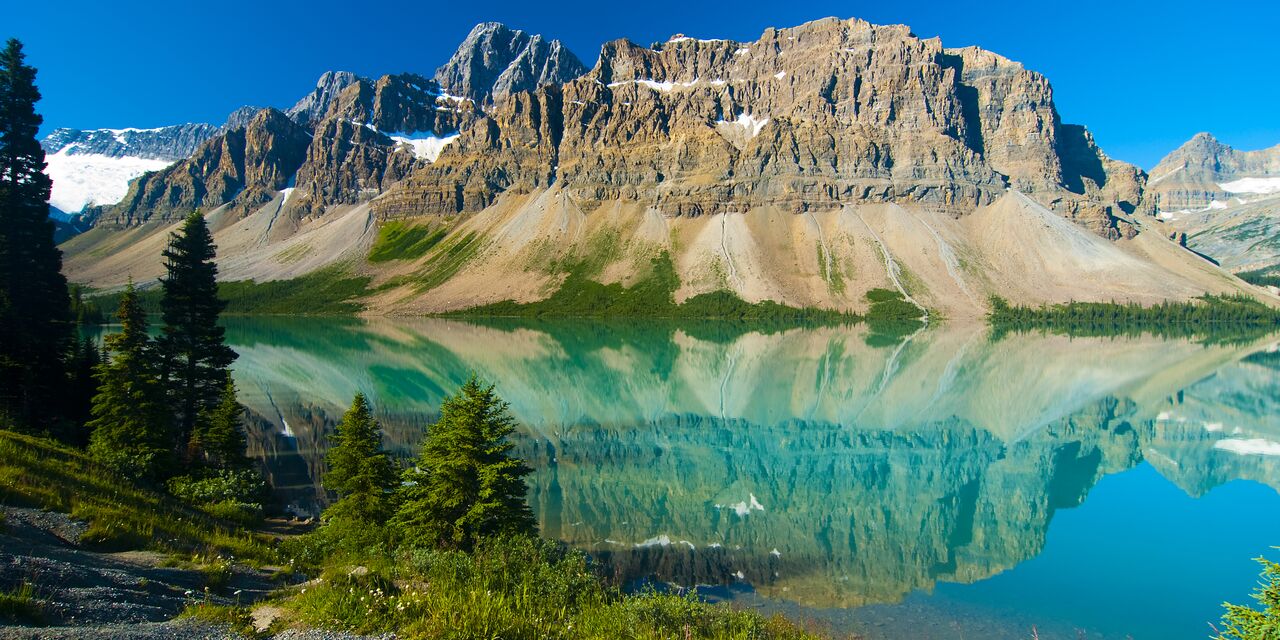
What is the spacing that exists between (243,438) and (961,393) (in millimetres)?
59453

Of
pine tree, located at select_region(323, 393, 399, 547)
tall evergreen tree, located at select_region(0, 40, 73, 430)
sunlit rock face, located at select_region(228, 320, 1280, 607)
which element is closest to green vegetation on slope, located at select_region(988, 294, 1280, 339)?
sunlit rock face, located at select_region(228, 320, 1280, 607)

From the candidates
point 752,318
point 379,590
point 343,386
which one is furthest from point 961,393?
point 752,318

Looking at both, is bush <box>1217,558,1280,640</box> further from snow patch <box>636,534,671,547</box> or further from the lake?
snow patch <box>636,534,671,547</box>

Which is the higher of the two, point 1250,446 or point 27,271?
point 27,271

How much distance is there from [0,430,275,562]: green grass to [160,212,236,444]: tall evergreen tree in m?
12.2

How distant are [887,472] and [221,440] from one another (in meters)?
33.2

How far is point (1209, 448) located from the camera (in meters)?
43.0

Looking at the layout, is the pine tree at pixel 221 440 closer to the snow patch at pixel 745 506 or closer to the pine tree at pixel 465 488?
the pine tree at pixel 465 488

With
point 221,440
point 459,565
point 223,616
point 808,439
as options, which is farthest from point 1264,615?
point 808,439

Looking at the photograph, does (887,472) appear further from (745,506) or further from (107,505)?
(107,505)

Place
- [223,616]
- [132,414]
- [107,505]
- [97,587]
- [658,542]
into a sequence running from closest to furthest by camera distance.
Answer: [97,587], [223,616], [107,505], [132,414], [658,542]

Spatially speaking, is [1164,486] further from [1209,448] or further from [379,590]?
[379,590]

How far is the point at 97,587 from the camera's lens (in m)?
9.33

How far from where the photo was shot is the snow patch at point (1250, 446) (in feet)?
139
